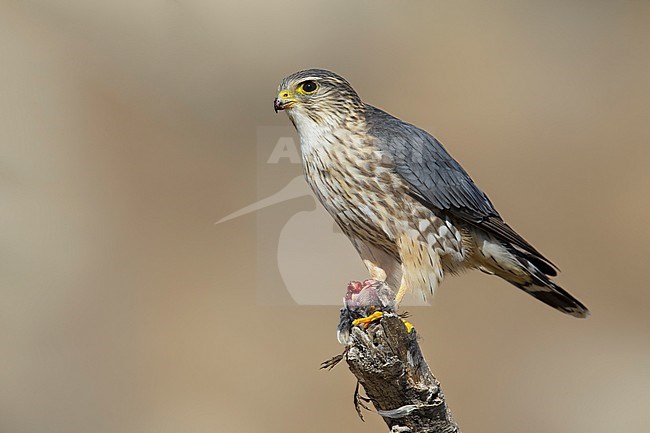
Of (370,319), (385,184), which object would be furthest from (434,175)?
(370,319)

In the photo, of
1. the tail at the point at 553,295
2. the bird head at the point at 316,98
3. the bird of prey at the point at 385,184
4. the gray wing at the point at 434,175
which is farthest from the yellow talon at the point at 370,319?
the tail at the point at 553,295

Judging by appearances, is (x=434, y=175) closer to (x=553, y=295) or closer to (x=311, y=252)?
(x=311, y=252)

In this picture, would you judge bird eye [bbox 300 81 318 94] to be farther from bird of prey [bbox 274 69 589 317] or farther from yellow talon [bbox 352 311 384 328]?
yellow talon [bbox 352 311 384 328]

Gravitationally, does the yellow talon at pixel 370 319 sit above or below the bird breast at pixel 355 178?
below

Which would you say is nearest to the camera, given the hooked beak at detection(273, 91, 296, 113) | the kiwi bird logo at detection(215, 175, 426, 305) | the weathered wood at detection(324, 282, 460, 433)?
the weathered wood at detection(324, 282, 460, 433)

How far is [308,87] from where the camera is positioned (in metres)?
1.65

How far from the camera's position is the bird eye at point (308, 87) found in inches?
64.3

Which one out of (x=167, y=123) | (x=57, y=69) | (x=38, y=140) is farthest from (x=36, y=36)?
(x=167, y=123)

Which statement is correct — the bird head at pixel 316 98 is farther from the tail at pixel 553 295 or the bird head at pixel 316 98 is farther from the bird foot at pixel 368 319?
the tail at pixel 553 295

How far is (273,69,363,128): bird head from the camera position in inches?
63.6

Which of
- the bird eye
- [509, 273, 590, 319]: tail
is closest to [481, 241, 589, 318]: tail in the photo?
[509, 273, 590, 319]: tail

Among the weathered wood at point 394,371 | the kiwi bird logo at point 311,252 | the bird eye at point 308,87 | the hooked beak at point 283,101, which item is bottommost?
the weathered wood at point 394,371

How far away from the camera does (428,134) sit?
1.77 metres

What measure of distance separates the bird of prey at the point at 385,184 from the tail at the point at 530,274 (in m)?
0.04
